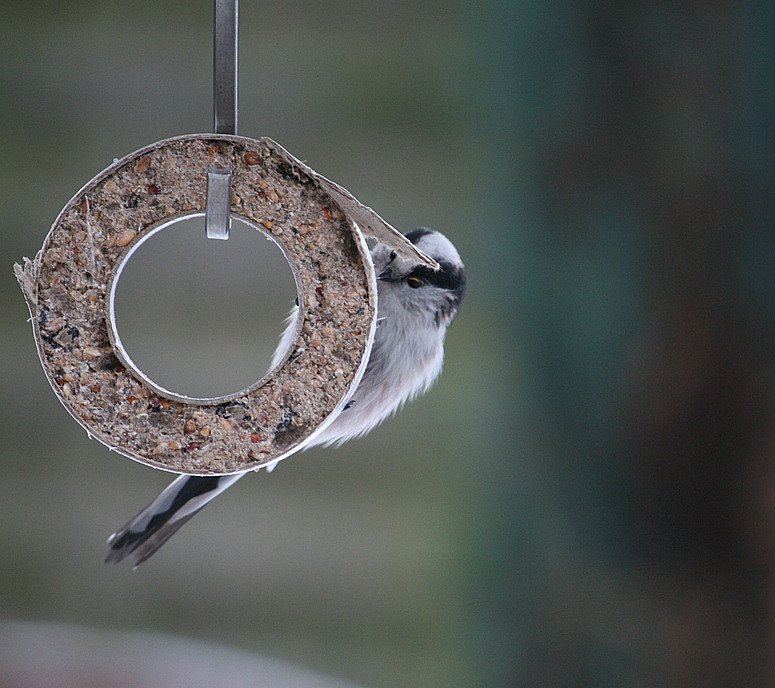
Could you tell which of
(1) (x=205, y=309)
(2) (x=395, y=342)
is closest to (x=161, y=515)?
(2) (x=395, y=342)

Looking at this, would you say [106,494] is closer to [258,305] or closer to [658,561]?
[258,305]

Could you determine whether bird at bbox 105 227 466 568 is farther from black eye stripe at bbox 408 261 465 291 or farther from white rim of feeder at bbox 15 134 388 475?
white rim of feeder at bbox 15 134 388 475

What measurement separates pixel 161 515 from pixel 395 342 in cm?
30

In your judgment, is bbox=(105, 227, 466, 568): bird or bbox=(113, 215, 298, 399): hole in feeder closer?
bbox=(105, 227, 466, 568): bird

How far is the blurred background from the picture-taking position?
1.42m

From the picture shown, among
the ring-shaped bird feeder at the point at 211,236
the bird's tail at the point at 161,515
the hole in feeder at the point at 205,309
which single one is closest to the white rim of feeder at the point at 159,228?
the ring-shaped bird feeder at the point at 211,236

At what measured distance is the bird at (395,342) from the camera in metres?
0.81

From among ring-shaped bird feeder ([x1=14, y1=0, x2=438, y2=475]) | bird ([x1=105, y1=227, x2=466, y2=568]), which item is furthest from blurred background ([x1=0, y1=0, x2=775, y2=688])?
ring-shaped bird feeder ([x1=14, y1=0, x2=438, y2=475])

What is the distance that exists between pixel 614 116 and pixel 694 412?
0.55 metres

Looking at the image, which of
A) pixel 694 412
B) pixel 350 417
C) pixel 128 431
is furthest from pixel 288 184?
pixel 694 412

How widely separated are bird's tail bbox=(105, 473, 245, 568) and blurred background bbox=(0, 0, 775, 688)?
0.70m

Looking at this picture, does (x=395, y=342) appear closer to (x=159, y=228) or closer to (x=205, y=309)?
(x=159, y=228)

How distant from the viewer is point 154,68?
1462 millimetres

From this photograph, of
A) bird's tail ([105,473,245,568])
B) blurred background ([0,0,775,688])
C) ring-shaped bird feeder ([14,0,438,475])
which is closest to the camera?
ring-shaped bird feeder ([14,0,438,475])
